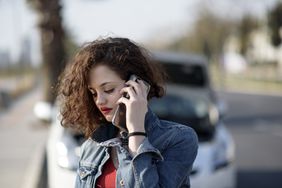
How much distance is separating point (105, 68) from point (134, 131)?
272 mm

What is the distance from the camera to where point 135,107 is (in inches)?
78.0

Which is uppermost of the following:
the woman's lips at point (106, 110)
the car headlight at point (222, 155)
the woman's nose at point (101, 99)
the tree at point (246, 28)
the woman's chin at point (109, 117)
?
the woman's nose at point (101, 99)

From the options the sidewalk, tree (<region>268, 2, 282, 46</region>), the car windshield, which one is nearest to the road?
the car windshield

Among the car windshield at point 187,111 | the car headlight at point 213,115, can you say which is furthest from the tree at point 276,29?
the car headlight at point 213,115

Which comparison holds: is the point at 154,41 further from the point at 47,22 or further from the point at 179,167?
the point at 179,167

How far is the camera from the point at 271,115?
21.3m

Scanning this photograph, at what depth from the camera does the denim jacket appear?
1.93 m

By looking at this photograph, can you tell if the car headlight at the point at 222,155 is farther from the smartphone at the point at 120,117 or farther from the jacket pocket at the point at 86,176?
the smartphone at the point at 120,117

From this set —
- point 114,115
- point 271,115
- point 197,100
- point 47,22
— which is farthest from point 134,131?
point 271,115

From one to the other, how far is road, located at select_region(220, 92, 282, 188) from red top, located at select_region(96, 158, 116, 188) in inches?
249

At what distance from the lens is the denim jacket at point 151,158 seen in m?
1.93

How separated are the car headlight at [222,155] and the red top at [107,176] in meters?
3.89

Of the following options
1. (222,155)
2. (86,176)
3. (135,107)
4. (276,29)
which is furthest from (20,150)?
(135,107)

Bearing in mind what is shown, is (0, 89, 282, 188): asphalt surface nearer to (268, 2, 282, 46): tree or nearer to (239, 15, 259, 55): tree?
(268, 2, 282, 46): tree
